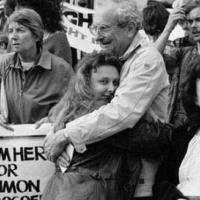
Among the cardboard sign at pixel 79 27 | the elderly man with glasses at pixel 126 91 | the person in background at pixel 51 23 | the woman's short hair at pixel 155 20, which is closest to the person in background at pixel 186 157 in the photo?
the elderly man with glasses at pixel 126 91

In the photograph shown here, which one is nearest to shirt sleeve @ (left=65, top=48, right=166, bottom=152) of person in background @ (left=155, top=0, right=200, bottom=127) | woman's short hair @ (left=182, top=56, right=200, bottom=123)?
woman's short hair @ (left=182, top=56, right=200, bottom=123)

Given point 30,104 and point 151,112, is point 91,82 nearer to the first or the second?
point 151,112

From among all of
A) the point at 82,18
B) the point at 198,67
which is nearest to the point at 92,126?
the point at 198,67

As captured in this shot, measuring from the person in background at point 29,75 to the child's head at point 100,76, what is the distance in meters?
0.88

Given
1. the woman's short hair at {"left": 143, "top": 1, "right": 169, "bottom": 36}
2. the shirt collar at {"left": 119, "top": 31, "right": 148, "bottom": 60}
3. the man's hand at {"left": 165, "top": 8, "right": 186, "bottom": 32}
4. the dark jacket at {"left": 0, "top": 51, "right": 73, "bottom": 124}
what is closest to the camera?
the shirt collar at {"left": 119, "top": 31, "right": 148, "bottom": 60}

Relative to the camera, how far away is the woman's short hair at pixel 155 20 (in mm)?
7484

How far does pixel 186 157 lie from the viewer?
16.9 feet

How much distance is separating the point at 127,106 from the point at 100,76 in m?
0.40

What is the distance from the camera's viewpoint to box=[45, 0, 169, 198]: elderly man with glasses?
17.5ft

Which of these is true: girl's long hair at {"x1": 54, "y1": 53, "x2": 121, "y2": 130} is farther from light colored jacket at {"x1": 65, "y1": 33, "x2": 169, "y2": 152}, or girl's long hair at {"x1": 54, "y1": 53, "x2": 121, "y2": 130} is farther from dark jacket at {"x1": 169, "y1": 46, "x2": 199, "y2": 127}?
dark jacket at {"x1": 169, "y1": 46, "x2": 199, "y2": 127}

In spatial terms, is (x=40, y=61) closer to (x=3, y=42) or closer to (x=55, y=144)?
(x=55, y=144)

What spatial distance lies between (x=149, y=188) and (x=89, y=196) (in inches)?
16.8

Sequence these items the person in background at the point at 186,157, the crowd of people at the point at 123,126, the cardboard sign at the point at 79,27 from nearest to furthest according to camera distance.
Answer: the person in background at the point at 186,157 → the crowd of people at the point at 123,126 → the cardboard sign at the point at 79,27

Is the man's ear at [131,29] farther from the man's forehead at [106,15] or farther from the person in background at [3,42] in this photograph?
the person in background at [3,42]
